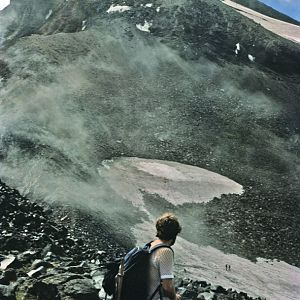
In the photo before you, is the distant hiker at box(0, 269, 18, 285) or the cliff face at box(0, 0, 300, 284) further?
the cliff face at box(0, 0, 300, 284)

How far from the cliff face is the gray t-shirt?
28257 millimetres

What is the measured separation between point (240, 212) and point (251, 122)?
23313 millimetres

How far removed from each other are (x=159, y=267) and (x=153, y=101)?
194 ft

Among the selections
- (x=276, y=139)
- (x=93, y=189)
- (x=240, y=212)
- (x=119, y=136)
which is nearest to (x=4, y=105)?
(x=119, y=136)

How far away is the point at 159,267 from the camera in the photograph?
787 centimetres

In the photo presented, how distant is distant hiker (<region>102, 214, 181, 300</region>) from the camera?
7.84 metres

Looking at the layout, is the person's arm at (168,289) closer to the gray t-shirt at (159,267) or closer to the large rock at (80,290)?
the gray t-shirt at (159,267)

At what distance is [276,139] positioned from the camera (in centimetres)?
6322

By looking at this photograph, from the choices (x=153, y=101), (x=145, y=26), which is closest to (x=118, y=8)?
(x=145, y=26)

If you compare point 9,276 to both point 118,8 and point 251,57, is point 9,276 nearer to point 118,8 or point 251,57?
point 251,57

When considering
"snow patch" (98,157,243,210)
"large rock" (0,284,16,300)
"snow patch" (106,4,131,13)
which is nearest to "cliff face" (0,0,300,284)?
"snow patch" (106,4,131,13)

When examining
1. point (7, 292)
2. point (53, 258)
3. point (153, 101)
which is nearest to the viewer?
point (7, 292)

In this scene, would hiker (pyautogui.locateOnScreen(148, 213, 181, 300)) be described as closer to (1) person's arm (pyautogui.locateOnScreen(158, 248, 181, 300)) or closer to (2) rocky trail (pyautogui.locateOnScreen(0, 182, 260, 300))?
(1) person's arm (pyautogui.locateOnScreen(158, 248, 181, 300))

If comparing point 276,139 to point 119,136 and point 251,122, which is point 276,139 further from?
point 119,136
